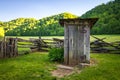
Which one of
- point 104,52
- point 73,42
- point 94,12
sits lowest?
point 104,52

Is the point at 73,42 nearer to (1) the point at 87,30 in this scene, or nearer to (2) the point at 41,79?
(1) the point at 87,30

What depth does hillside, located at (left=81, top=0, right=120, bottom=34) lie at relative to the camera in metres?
54.9

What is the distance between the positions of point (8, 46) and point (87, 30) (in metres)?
6.56

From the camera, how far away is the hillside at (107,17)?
54.9 metres

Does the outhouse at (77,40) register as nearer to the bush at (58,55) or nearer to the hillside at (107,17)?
the bush at (58,55)

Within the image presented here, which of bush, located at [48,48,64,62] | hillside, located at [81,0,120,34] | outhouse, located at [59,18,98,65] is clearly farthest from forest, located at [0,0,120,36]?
outhouse, located at [59,18,98,65]

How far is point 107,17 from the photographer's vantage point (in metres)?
65.4

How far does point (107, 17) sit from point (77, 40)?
56239 millimetres

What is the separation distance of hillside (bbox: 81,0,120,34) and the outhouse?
42435mm

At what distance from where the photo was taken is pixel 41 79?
8172 mm

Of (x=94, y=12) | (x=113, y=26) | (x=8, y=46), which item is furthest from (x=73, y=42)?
(x=94, y=12)

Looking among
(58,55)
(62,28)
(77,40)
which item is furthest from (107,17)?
(77,40)

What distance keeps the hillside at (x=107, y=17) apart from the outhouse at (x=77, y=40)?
42.4 metres

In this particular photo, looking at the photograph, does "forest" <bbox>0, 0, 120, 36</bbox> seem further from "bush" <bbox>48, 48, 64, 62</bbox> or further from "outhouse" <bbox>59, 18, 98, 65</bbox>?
"outhouse" <bbox>59, 18, 98, 65</bbox>
